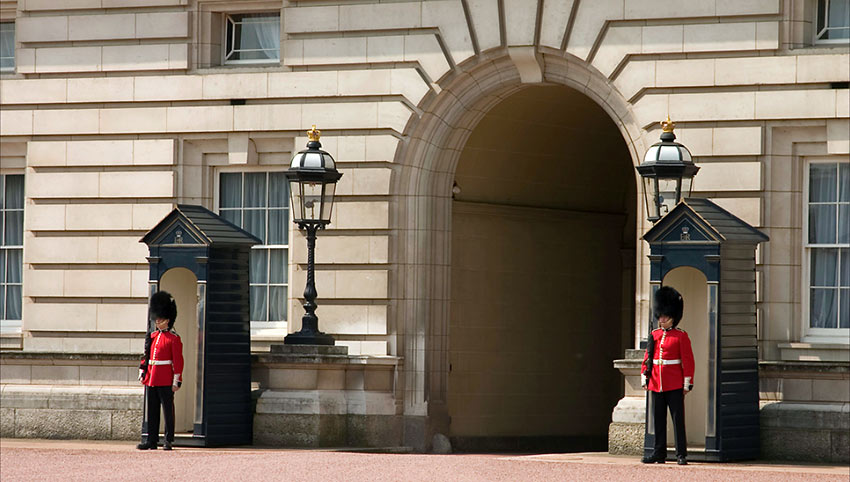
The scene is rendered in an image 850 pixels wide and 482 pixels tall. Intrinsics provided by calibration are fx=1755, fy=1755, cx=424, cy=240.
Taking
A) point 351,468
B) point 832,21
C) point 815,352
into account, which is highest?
point 832,21

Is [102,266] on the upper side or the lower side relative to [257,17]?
lower

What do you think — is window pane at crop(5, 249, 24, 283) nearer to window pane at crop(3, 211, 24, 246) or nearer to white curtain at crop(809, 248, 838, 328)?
window pane at crop(3, 211, 24, 246)

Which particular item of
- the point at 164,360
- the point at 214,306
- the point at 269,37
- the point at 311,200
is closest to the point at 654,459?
the point at 311,200

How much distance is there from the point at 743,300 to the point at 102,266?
20.5 feet

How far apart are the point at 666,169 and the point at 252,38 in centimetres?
464

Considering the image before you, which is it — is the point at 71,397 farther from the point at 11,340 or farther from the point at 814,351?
the point at 814,351

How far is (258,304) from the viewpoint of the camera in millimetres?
16531

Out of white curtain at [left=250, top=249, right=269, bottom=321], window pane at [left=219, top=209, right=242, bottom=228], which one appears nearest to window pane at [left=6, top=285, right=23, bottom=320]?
window pane at [left=219, top=209, right=242, bottom=228]

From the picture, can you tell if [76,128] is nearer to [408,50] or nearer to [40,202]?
[40,202]

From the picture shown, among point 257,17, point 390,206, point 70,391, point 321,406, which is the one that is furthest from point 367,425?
point 257,17

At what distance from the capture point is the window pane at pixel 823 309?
1459 cm

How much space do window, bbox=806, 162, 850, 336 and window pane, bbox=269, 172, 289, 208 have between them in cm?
487

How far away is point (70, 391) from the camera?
16.6 meters

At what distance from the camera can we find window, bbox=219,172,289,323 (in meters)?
16.5
